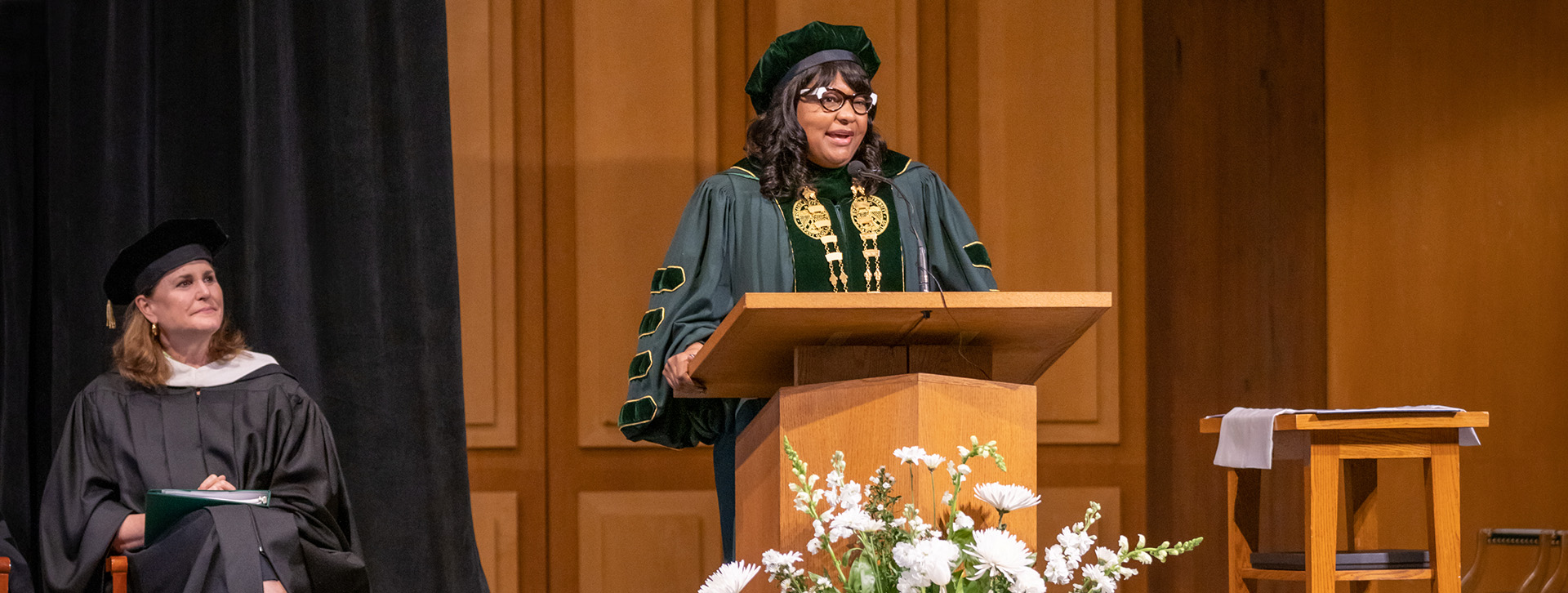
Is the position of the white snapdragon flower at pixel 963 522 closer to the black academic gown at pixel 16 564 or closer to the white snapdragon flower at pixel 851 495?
the white snapdragon flower at pixel 851 495

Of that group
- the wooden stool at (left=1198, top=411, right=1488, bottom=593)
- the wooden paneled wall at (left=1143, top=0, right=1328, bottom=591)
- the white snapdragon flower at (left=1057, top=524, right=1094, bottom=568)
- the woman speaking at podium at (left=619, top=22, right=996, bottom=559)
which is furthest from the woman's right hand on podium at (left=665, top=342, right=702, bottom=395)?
the wooden paneled wall at (left=1143, top=0, right=1328, bottom=591)

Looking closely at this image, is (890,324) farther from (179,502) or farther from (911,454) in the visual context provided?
(179,502)

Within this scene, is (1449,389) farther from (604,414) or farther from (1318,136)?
(604,414)

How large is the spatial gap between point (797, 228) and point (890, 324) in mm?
922

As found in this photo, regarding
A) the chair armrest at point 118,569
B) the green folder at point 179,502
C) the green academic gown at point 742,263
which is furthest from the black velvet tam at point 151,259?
the green academic gown at point 742,263

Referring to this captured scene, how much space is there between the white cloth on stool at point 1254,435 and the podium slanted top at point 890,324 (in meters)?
1.13

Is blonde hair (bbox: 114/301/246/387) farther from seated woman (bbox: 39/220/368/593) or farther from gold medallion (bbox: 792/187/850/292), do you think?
gold medallion (bbox: 792/187/850/292)

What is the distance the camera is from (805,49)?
9.47ft

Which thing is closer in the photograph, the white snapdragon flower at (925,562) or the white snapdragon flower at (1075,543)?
the white snapdragon flower at (925,562)

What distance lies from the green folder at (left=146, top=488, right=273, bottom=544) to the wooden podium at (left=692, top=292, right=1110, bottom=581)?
1.45 metres

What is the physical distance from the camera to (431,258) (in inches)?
159

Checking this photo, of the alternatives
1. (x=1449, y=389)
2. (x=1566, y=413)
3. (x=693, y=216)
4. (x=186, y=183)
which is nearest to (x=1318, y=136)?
(x=1449, y=389)

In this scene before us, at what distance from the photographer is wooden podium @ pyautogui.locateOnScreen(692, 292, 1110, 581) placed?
183 cm

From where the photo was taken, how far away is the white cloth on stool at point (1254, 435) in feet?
9.93
